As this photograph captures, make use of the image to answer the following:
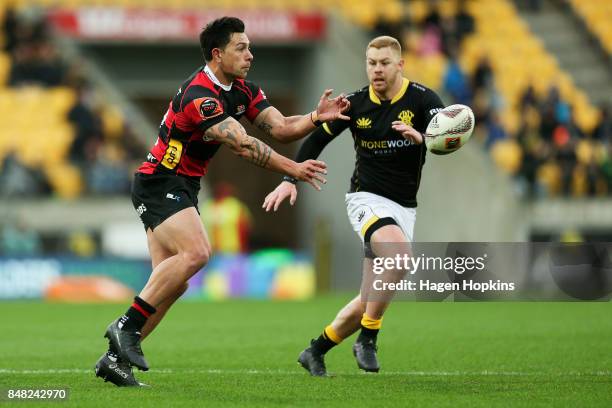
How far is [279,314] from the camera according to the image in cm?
1597

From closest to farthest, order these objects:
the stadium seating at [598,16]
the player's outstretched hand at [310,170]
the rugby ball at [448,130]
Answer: the player's outstretched hand at [310,170] < the rugby ball at [448,130] < the stadium seating at [598,16]

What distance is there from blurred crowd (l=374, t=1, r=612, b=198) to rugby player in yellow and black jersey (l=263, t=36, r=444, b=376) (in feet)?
40.6

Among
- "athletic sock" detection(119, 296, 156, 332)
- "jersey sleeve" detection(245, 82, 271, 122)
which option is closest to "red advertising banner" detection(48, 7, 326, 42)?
"jersey sleeve" detection(245, 82, 271, 122)

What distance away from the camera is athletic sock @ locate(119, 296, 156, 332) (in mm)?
8070

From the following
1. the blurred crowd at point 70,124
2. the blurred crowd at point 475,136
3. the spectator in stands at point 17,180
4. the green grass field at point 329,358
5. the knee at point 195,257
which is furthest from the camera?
the blurred crowd at point 475,136

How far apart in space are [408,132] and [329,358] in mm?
2743

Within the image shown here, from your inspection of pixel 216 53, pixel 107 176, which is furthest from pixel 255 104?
pixel 107 176

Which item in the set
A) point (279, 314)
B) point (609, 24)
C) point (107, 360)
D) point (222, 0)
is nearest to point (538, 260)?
point (107, 360)

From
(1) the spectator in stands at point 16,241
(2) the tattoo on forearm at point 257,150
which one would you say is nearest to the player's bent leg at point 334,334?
(2) the tattoo on forearm at point 257,150

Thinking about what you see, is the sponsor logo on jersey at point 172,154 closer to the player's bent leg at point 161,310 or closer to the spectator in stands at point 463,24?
the player's bent leg at point 161,310

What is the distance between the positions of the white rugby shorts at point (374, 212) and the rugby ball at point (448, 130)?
638mm

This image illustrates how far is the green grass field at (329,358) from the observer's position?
760 cm

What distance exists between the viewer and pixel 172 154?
8336 millimetres

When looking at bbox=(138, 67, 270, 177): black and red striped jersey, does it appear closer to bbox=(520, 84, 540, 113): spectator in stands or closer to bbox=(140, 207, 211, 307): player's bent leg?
bbox=(140, 207, 211, 307): player's bent leg
